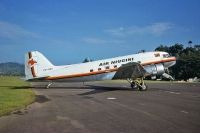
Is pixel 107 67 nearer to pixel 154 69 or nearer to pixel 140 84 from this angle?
pixel 140 84

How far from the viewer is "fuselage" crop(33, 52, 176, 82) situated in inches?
1395

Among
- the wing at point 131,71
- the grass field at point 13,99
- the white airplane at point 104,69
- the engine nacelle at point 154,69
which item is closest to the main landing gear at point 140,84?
the white airplane at point 104,69

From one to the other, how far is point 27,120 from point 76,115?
9.09ft

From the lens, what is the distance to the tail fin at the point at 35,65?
37344 mm

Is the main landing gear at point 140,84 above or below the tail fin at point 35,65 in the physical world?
below

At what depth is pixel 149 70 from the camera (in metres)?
35.4

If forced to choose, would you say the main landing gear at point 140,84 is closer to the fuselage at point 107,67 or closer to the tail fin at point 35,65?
the fuselage at point 107,67

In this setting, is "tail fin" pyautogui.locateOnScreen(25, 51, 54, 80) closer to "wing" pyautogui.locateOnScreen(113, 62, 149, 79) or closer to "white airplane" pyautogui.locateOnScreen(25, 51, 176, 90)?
"white airplane" pyautogui.locateOnScreen(25, 51, 176, 90)

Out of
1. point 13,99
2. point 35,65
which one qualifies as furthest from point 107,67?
point 13,99

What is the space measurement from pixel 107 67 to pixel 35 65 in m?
9.60

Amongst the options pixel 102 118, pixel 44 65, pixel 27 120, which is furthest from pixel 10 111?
pixel 44 65

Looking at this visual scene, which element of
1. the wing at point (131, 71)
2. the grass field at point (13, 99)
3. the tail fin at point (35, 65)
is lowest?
the grass field at point (13, 99)

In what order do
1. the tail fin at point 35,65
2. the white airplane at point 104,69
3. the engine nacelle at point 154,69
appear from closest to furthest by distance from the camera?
the white airplane at point 104,69 < the engine nacelle at point 154,69 < the tail fin at point 35,65

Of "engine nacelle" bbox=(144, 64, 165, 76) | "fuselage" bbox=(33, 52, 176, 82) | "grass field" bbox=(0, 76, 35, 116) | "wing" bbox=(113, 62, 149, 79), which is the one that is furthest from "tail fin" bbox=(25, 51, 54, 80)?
"engine nacelle" bbox=(144, 64, 165, 76)
